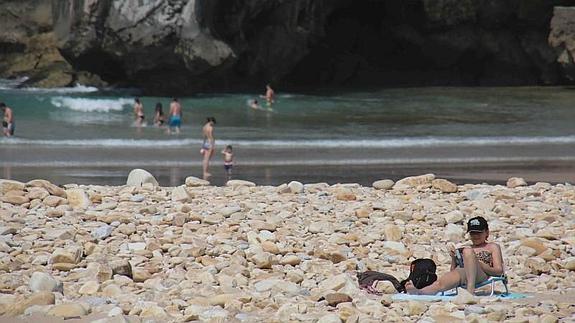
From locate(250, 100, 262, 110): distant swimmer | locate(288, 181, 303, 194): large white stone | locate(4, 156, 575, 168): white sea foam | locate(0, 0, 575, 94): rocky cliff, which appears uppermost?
locate(0, 0, 575, 94): rocky cliff

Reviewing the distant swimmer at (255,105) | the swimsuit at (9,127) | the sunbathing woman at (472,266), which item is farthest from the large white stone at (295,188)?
the distant swimmer at (255,105)

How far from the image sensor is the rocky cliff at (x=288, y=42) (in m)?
29.0

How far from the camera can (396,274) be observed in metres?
7.43

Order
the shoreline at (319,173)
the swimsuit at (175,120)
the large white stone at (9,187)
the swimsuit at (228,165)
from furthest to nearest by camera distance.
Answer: the swimsuit at (175,120) → the swimsuit at (228,165) → the shoreline at (319,173) → the large white stone at (9,187)

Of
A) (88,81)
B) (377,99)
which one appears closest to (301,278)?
(377,99)

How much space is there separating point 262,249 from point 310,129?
15.5m

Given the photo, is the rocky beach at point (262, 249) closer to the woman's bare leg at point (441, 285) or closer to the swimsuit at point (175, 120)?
the woman's bare leg at point (441, 285)

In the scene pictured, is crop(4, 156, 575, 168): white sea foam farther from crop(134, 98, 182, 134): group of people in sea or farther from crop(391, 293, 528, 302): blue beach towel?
crop(391, 293, 528, 302): blue beach towel

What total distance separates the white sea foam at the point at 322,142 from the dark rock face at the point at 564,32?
1163cm

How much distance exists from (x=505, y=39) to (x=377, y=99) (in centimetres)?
799

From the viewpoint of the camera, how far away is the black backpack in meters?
6.84

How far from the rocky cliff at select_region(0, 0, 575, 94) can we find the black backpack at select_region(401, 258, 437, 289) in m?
22.3

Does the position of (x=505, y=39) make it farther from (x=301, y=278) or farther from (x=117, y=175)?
(x=301, y=278)

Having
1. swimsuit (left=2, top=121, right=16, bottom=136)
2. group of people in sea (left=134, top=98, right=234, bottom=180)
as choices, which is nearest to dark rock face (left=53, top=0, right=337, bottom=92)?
group of people in sea (left=134, top=98, right=234, bottom=180)
